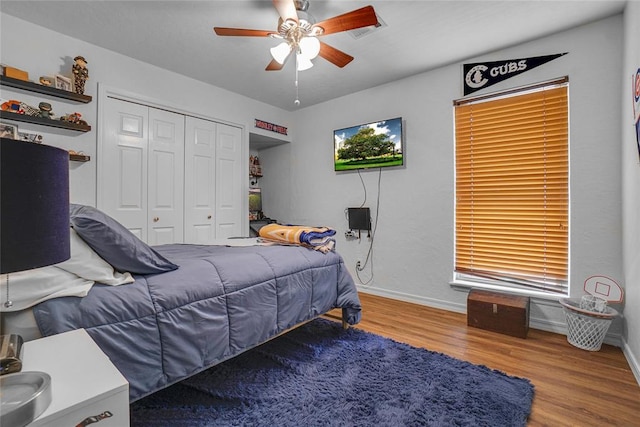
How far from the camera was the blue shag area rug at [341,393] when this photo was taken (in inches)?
56.5

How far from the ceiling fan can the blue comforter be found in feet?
4.50

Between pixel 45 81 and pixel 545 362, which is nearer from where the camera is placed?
pixel 545 362

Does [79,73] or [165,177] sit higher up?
[79,73]

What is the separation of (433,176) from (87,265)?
2.97 meters

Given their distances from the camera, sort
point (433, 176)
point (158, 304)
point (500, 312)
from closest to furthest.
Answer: point (158, 304), point (500, 312), point (433, 176)

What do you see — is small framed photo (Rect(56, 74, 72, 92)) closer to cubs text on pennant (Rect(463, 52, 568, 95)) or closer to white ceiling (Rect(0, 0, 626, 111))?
white ceiling (Rect(0, 0, 626, 111))

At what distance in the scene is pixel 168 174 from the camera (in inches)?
127

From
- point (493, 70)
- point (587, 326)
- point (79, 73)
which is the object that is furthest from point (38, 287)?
point (493, 70)

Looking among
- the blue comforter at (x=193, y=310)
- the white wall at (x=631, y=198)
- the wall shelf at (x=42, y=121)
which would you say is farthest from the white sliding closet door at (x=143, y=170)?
the white wall at (x=631, y=198)

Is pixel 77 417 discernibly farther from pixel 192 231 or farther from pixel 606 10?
pixel 606 10

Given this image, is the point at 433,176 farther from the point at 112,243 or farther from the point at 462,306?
the point at 112,243

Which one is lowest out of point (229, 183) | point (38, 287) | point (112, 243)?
point (38, 287)

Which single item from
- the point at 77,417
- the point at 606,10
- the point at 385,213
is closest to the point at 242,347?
the point at 77,417

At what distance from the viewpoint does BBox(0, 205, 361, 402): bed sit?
1115mm
